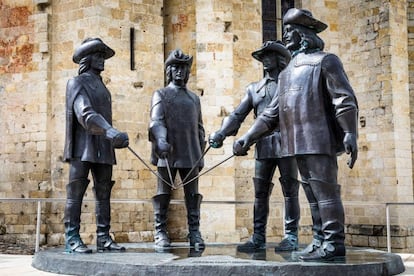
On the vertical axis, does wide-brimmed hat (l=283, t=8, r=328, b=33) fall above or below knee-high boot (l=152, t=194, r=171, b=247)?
above

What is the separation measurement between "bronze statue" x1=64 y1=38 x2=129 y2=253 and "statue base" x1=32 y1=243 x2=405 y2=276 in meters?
0.37

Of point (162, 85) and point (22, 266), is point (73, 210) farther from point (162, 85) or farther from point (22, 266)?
point (162, 85)

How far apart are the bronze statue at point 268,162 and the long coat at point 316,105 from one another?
1078 mm

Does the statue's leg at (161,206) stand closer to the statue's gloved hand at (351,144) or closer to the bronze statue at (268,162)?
the bronze statue at (268,162)

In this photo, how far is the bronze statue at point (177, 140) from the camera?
7.36 metres

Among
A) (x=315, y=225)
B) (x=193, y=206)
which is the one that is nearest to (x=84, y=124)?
(x=193, y=206)

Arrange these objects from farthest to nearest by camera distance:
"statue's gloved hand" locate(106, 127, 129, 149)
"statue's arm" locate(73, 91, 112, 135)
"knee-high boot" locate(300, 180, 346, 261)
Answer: "statue's arm" locate(73, 91, 112, 135) → "statue's gloved hand" locate(106, 127, 129, 149) → "knee-high boot" locate(300, 180, 346, 261)

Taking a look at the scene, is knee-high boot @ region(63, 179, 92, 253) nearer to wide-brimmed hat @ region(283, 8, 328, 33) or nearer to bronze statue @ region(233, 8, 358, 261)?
bronze statue @ region(233, 8, 358, 261)

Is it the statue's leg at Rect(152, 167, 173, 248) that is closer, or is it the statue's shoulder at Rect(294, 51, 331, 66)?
the statue's shoulder at Rect(294, 51, 331, 66)

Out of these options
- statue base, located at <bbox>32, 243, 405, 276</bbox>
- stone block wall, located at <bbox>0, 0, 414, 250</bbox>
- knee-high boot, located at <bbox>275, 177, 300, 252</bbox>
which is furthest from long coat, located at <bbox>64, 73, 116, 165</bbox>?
stone block wall, located at <bbox>0, 0, 414, 250</bbox>

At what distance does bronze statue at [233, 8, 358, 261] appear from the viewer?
594cm

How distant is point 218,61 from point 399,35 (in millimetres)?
4201

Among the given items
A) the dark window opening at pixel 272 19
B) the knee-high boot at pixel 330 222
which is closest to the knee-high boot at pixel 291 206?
the knee-high boot at pixel 330 222

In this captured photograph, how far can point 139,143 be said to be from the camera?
12992 mm
